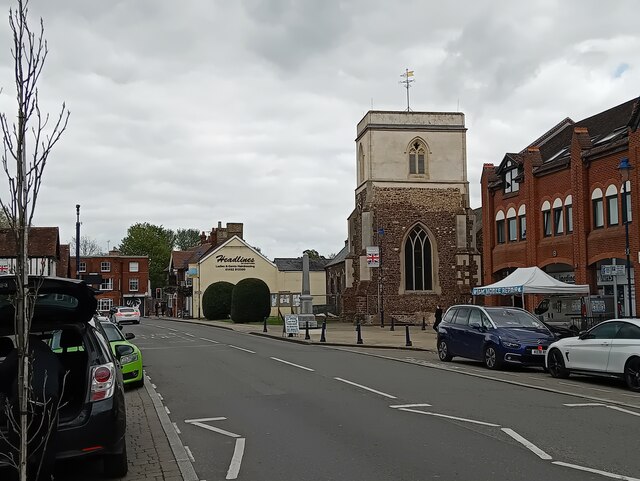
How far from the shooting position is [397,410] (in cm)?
1121

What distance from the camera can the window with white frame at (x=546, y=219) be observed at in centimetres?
3319

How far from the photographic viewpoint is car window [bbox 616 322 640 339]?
557 inches

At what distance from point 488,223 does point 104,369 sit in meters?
34.1

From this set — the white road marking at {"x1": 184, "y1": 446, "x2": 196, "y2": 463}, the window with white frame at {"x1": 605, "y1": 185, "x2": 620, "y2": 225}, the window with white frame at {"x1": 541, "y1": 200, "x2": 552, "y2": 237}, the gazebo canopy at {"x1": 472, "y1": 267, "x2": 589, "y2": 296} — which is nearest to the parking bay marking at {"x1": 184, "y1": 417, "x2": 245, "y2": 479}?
the white road marking at {"x1": 184, "y1": 446, "x2": 196, "y2": 463}

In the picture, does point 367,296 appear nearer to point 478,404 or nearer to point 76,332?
point 478,404

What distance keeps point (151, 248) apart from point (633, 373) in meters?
105

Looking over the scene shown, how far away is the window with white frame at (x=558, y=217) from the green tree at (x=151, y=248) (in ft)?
280

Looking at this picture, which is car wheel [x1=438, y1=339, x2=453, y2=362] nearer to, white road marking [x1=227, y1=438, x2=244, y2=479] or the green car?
the green car

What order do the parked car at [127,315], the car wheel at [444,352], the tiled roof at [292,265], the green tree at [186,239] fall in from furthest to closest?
the green tree at [186,239]
the tiled roof at [292,265]
the parked car at [127,315]
the car wheel at [444,352]

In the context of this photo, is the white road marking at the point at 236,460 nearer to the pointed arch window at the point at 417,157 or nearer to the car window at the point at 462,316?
the car window at the point at 462,316

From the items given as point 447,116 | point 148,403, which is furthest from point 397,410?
point 447,116

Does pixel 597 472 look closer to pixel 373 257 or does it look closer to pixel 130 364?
pixel 130 364

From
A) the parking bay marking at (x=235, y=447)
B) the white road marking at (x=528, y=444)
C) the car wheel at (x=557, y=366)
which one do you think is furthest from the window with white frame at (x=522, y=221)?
the parking bay marking at (x=235, y=447)

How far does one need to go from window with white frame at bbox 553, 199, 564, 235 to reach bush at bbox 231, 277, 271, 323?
90.3ft
